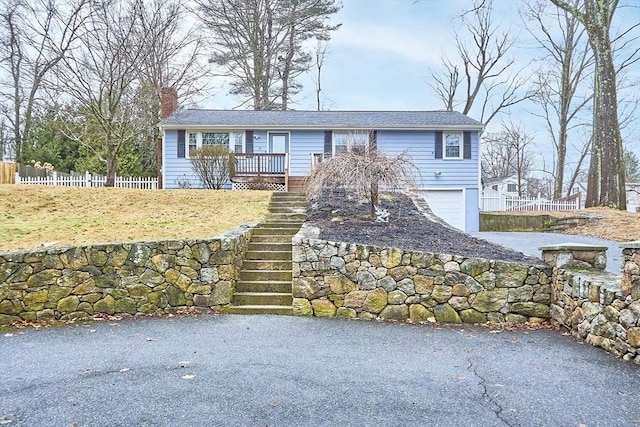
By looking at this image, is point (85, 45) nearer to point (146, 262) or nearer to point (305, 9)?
point (146, 262)

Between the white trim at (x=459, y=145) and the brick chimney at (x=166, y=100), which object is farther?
the brick chimney at (x=166, y=100)

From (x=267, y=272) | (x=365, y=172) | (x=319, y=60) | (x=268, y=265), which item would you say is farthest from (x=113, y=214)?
(x=319, y=60)

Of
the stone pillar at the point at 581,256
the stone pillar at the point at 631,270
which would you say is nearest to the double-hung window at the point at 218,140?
the stone pillar at the point at 581,256

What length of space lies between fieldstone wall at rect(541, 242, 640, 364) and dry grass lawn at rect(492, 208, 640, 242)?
705 centimetres

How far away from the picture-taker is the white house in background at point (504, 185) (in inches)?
1279

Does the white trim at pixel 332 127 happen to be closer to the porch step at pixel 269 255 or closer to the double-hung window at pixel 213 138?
the double-hung window at pixel 213 138

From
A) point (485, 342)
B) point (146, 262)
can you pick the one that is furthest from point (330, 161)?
point (485, 342)

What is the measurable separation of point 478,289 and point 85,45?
46.2ft

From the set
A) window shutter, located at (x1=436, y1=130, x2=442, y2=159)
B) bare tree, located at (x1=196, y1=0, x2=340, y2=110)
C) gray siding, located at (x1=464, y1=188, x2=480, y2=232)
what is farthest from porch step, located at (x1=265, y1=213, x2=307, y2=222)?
bare tree, located at (x1=196, y1=0, x2=340, y2=110)

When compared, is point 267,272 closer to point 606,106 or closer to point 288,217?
point 288,217

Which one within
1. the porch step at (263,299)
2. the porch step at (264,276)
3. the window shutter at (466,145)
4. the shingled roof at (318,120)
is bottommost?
the porch step at (263,299)

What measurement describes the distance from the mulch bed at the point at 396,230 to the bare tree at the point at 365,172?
667 millimetres

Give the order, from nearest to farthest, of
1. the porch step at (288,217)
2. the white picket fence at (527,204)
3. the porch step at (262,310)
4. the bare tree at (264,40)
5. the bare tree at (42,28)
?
the porch step at (262,310)
the porch step at (288,217)
the bare tree at (42,28)
the white picket fence at (527,204)
the bare tree at (264,40)

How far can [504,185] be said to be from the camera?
113 feet
